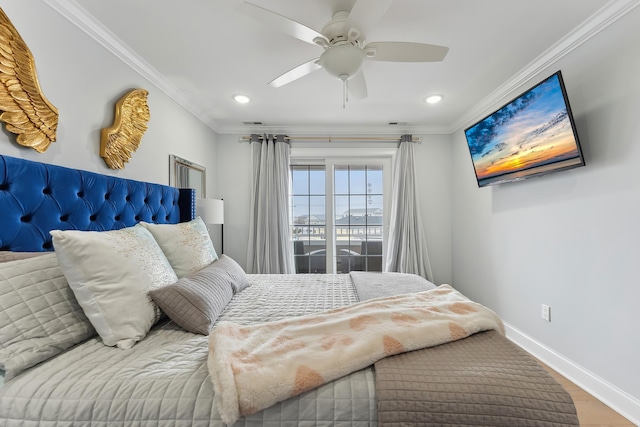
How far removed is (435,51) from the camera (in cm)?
158

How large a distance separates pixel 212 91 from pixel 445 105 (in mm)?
2390

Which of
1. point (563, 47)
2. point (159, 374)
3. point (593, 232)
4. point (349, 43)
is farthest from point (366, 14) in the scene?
point (593, 232)

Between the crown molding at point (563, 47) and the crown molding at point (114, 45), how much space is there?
2961 mm

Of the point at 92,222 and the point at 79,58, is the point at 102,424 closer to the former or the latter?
the point at 92,222

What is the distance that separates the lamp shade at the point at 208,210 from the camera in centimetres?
273

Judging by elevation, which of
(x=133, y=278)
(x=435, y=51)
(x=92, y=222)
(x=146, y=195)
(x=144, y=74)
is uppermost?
(x=144, y=74)

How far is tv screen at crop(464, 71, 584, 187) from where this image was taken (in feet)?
5.93

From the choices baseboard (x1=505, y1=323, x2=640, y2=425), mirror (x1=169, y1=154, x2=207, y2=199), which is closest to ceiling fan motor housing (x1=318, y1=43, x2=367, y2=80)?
mirror (x1=169, y1=154, x2=207, y2=199)

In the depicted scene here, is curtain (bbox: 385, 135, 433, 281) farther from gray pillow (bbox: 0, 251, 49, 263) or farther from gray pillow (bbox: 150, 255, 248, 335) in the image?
gray pillow (bbox: 0, 251, 49, 263)

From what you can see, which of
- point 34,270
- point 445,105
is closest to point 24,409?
point 34,270

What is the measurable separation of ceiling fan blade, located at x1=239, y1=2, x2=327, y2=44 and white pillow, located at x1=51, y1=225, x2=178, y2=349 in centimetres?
118

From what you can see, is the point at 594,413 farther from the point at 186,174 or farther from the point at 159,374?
the point at 186,174

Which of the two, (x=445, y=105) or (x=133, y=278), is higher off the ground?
(x=445, y=105)

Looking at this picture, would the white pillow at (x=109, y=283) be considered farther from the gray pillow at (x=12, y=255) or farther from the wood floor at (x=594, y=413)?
the wood floor at (x=594, y=413)
